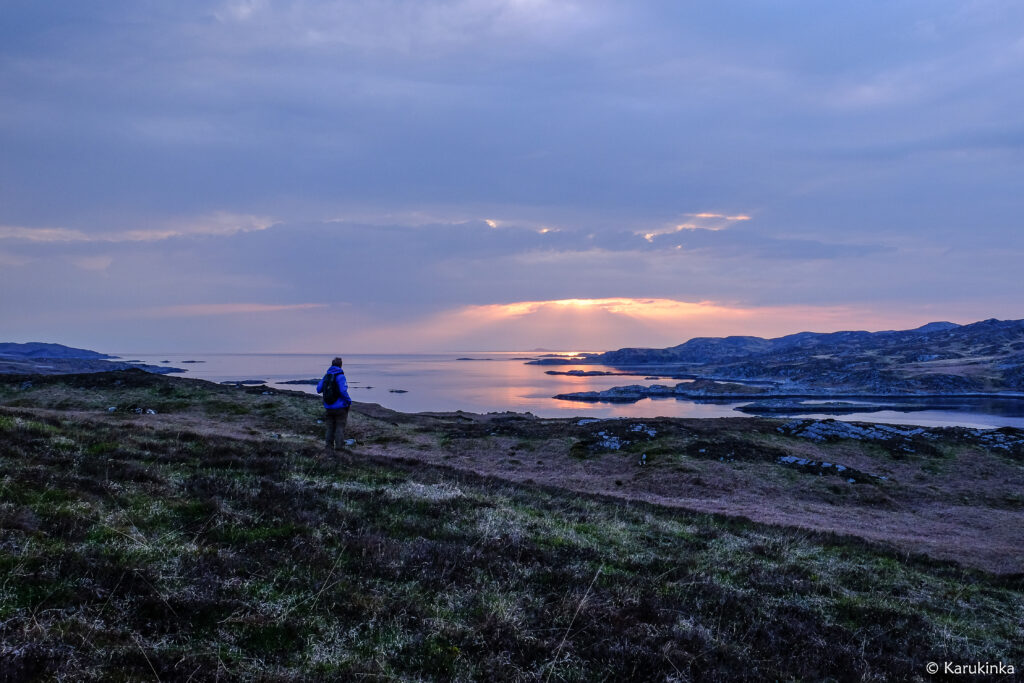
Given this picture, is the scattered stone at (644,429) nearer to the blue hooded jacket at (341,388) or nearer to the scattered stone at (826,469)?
the scattered stone at (826,469)

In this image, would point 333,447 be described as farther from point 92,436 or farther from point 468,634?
point 468,634

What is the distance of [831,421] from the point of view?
47.4m

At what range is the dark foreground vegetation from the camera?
19.0 ft

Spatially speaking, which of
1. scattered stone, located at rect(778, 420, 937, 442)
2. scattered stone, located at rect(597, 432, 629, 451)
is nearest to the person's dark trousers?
scattered stone, located at rect(597, 432, 629, 451)

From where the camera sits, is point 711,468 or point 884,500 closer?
point 884,500

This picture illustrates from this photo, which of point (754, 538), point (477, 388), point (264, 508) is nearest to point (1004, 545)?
point (754, 538)

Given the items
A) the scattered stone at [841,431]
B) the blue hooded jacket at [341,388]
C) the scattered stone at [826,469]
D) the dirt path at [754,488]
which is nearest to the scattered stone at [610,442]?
the dirt path at [754,488]

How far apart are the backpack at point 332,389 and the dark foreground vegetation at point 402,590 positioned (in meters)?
8.28

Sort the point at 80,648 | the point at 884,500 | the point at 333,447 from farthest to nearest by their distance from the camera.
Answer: the point at 884,500 < the point at 333,447 < the point at 80,648

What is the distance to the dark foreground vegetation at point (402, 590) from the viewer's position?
578 centimetres

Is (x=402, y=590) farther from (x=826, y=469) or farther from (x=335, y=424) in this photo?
(x=826, y=469)

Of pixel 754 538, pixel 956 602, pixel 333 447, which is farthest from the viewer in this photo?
pixel 333 447

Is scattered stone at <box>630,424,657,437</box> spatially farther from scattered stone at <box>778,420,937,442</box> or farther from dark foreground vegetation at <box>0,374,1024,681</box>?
dark foreground vegetation at <box>0,374,1024,681</box>

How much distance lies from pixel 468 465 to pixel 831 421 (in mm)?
34700
